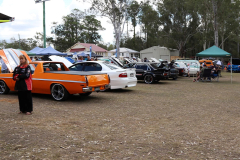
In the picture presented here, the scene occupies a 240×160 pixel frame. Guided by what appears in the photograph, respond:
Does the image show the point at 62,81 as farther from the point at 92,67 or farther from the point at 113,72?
the point at 113,72

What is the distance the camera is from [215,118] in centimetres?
700

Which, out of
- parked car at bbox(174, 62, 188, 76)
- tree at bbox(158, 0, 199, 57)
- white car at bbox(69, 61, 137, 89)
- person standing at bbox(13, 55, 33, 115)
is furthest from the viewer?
tree at bbox(158, 0, 199, 57)

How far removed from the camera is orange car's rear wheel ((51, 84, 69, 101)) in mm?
9148

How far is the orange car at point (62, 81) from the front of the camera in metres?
8.78

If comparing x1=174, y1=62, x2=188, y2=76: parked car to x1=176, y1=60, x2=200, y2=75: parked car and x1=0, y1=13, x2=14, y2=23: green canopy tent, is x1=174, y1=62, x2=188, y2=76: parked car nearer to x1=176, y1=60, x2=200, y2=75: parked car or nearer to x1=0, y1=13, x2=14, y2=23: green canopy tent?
x1=176, y1=60, x2=200, y2=75: parked car

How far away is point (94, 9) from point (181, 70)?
15440 millimetres

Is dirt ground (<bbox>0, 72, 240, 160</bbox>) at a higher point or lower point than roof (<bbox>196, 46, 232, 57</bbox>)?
lower

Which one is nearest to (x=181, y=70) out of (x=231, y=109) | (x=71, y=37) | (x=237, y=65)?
(x=237, y=65)

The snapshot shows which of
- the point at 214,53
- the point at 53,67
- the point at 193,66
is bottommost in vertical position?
the point at 53,67

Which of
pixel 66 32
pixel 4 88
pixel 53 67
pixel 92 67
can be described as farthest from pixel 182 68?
pixel 66 32

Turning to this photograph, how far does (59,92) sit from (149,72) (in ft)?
27.7

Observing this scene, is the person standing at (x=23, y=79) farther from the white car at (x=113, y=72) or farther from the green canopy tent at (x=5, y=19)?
the white car at (x=113, y=72)

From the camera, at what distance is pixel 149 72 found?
54.3ft

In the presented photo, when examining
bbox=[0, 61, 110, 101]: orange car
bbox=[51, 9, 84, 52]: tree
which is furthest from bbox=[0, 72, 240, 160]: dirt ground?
bbox=[51, 9, 84, 52]: tree
